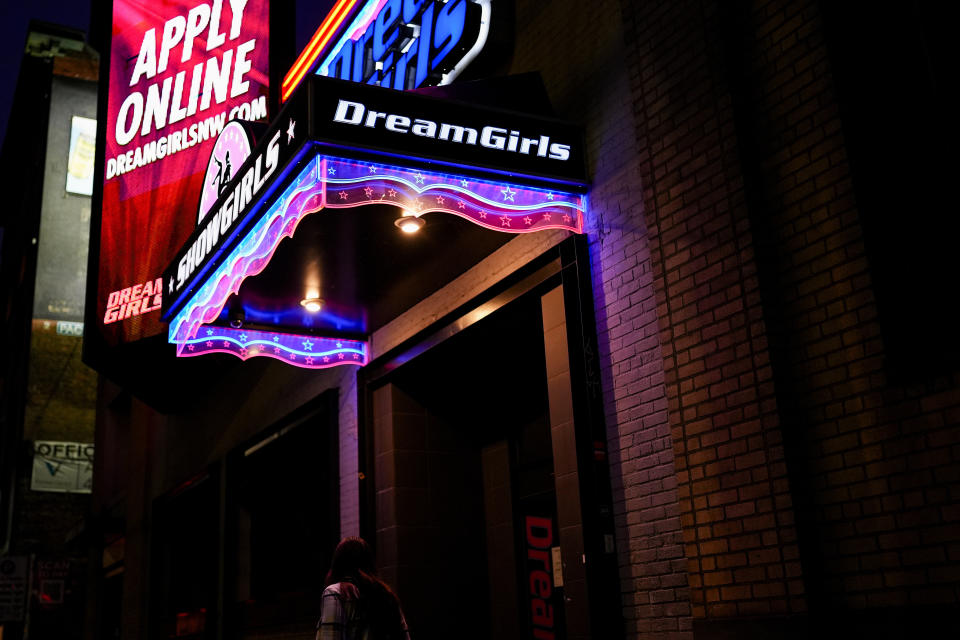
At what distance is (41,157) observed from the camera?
108 feet

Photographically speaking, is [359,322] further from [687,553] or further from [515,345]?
[687,553]

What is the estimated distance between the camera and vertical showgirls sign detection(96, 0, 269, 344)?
41.0ft

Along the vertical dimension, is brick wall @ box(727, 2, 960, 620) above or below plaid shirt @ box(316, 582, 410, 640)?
above

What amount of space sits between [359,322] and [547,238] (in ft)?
9.61

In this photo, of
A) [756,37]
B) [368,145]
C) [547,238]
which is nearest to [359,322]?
[547,238]

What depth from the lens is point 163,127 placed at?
43.6 ft

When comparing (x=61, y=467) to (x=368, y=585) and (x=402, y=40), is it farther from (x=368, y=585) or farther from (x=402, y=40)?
(x=368, y=585)

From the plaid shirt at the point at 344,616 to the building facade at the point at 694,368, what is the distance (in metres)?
1.51

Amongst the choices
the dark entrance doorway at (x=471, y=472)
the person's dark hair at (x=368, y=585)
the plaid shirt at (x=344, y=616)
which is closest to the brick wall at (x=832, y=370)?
the dark entrance doorway at (x=471, y=472)

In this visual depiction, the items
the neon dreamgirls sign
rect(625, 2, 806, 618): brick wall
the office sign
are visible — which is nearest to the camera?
rect(625, 2, 806, 618): brick wall

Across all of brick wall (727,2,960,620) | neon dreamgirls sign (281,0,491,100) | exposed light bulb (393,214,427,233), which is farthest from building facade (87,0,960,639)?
neon dreamgirls sign (281,0,491,100)

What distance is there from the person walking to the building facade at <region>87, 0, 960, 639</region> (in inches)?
52.6

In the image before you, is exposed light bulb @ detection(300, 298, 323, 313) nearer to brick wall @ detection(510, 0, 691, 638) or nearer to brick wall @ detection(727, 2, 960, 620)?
brick wall @ detection(510, 0, 691, 638)

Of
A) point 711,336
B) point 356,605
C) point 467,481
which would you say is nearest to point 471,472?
point 467,481
